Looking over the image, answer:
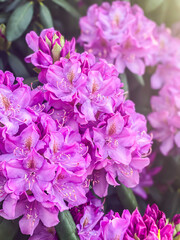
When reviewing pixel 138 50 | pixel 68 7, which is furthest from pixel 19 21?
pixel 138 50

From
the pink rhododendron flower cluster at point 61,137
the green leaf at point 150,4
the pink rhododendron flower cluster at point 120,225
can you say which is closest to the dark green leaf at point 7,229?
the pink rhododendron flower cluster at point 61,137

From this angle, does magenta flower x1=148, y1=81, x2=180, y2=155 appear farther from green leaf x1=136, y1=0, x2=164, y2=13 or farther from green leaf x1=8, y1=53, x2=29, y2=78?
green leaf x1=8, y1=53, x2=29, y2=78

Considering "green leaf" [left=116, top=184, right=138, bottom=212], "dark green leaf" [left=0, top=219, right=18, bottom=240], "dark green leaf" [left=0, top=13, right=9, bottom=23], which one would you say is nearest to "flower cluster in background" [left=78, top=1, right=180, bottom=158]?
"dark green leaf" [left=0, top=13, right=9, bottom=23]

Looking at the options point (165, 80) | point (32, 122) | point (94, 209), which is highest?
point (32, 122)

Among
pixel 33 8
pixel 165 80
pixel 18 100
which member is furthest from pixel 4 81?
pixel 165 80

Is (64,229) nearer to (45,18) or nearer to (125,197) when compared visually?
(125,197)

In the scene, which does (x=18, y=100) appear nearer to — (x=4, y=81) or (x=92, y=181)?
(x=4, y=81)

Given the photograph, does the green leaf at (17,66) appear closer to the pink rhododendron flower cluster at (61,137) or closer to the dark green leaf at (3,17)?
the dark green leaf at (3,17)
